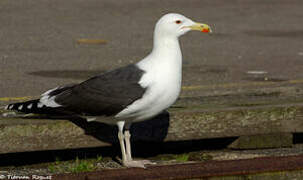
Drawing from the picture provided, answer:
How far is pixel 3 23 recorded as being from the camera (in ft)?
49.5

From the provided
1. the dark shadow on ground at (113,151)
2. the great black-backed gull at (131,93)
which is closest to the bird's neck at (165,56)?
the great black-backed gull at (131,93)

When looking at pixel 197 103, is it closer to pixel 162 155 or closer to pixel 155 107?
pixel 162 155

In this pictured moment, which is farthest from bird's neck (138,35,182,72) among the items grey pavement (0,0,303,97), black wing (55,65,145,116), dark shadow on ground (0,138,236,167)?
grey pavement (0,0,303,97)

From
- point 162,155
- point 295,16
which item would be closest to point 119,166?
point 162,155

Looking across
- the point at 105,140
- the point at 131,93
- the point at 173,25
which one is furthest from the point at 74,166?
the point at 173,25

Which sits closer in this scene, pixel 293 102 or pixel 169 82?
pixel 169 82

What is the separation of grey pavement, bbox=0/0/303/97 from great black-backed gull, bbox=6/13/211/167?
9.50 ft

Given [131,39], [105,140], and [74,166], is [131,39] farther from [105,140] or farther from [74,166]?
[74,166]

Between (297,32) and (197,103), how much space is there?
27.8ft

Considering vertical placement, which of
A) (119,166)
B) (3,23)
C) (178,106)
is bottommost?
(119,166)

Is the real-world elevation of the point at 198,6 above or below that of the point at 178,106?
above

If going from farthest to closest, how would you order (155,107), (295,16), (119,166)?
(295,16), (119,166), (155,107)

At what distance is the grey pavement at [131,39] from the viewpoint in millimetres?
10547

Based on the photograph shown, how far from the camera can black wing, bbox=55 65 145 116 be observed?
19.0 feet
